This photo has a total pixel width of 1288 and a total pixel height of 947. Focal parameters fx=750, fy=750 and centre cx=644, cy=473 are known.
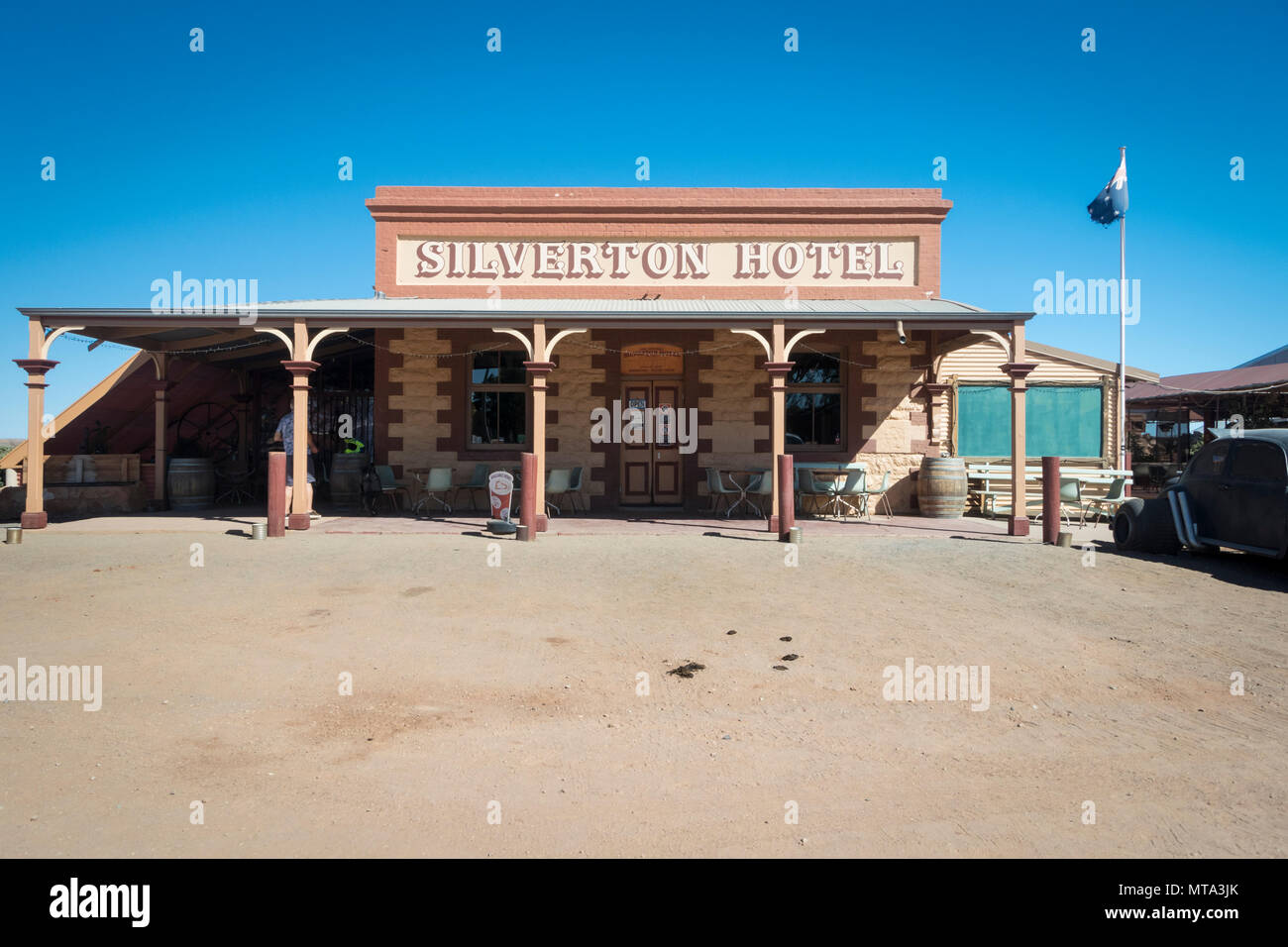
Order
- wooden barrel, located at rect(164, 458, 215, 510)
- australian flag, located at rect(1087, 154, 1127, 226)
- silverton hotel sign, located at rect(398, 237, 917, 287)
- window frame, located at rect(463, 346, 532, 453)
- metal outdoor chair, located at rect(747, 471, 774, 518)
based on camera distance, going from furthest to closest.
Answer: australian flag, located at rect(1087, 154, 1127, 226) < silverton hotel sign, located at rect(398, 237, 917, 287) < window frame, located at rect(463, 346, 532, 453) < wooden barrel, located at rect(164, 458, 215, 510) < metal outdoor chair, located at rect(747, 471, 774, 518)

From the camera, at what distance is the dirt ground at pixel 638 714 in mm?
2766

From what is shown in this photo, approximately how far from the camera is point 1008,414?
43.2ft

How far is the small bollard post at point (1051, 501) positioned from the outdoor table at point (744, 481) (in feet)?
12.7

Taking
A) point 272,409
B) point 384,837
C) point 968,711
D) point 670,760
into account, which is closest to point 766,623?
point 968,711

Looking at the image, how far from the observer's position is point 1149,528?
28.2 feet

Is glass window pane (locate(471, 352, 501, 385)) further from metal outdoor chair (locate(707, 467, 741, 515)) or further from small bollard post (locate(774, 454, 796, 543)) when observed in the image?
small bollard post (locate(774, 454, 796, 543))

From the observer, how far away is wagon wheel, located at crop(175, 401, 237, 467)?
1428cm

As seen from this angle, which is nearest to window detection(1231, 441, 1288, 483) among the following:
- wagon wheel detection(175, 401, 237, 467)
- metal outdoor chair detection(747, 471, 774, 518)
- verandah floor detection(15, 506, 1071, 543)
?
verandah floor detection(15, 506, 1071, 543)

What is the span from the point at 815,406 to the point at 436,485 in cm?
664

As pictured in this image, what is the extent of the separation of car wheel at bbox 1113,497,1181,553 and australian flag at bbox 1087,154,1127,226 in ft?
33.0

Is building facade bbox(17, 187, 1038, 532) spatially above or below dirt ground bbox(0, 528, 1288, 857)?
above

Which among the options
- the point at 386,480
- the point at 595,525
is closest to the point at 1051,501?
the point at 595,525

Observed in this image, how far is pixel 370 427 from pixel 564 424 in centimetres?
508

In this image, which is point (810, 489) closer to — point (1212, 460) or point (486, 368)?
point (1212, 460)
